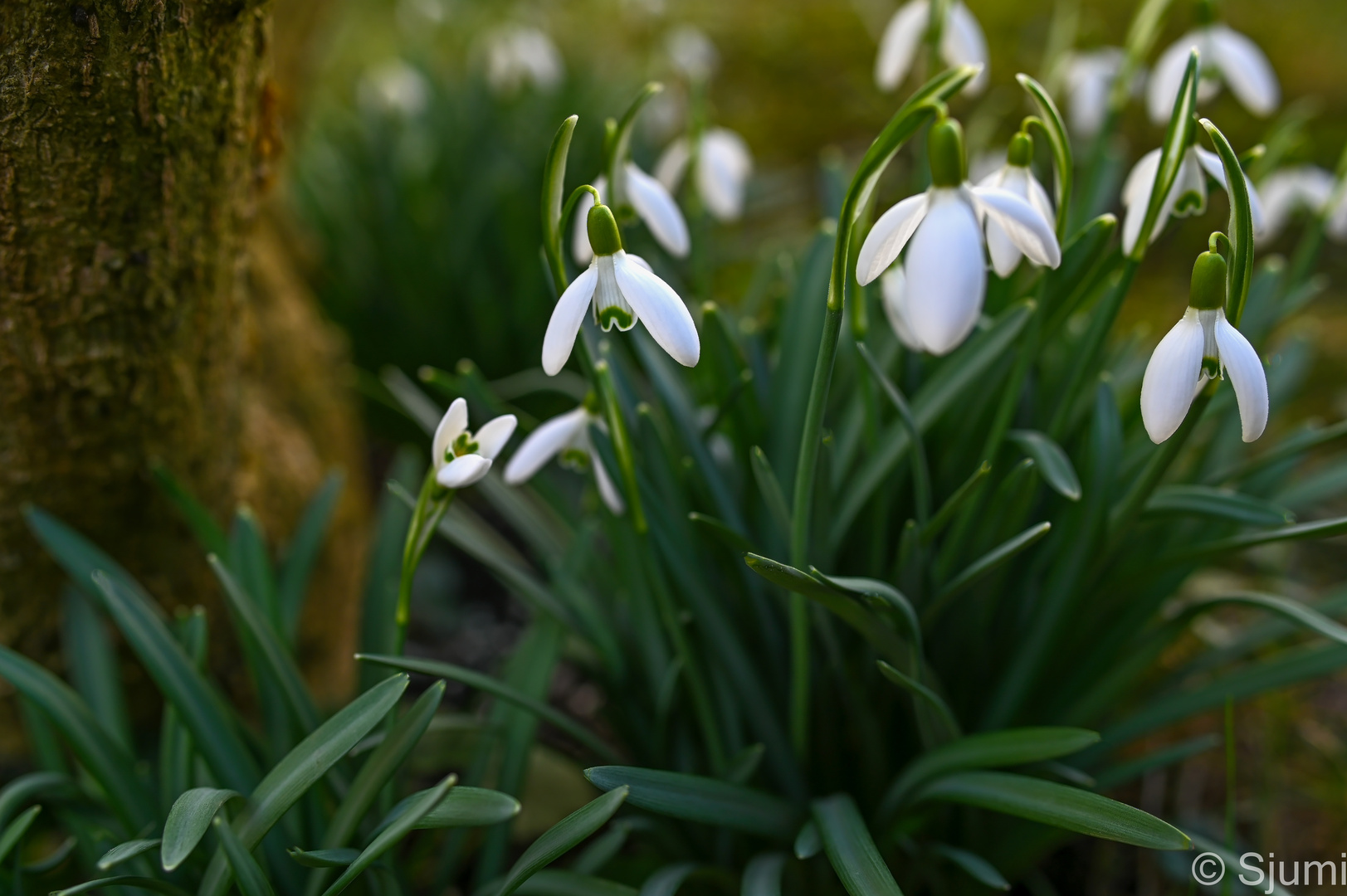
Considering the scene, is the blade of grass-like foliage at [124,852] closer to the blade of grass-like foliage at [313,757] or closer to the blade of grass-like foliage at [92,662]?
the blade of grass-like foliage at [313,757]

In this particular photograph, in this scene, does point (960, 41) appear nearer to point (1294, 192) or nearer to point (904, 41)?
point (904, 41)

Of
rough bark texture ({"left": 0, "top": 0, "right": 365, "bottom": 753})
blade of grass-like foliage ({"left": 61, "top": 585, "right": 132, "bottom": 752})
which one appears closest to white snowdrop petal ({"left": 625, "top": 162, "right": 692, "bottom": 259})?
rough bark texture ({"left": 0, "top": 0, "right": 365, "bottom": 753})

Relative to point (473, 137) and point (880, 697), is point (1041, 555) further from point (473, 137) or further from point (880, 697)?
point (473, 137)

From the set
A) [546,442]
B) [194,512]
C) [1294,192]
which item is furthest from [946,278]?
[1294,192]

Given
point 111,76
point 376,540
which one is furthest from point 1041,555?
point 111,76

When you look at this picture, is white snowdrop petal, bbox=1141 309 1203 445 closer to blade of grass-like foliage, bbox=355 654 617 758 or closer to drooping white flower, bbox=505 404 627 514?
drooping white flower, bbox=505 404 627 514

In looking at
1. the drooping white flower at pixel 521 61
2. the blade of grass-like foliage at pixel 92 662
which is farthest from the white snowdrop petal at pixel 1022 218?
the drooping white flower at pixel 521 61
